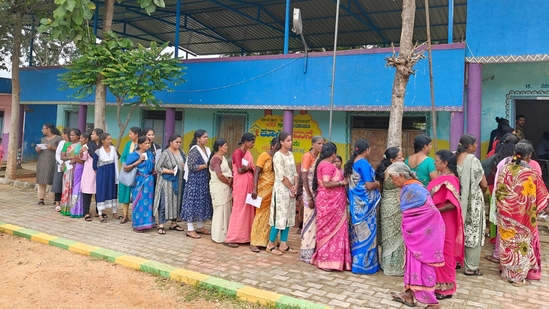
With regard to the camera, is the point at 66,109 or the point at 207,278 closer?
the point at 207,278

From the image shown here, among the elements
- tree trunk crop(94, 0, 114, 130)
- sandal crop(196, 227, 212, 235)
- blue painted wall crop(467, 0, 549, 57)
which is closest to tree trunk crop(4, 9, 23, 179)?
tree trunk crop(94, 0, 114, 130)

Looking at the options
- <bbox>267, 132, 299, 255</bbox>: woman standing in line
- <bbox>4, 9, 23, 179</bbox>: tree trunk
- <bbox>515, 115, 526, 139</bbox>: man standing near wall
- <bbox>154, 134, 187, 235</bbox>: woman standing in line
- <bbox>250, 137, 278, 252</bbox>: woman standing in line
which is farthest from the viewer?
<bbox>4, 9, 23, 179</bbox>: tree trunk

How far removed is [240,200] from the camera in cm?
527

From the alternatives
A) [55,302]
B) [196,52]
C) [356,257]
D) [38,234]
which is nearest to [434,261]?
[356,257]

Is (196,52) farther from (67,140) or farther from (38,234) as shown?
(38,234)

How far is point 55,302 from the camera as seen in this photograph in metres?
3.50

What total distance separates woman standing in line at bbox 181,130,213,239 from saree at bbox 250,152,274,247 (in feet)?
2.94

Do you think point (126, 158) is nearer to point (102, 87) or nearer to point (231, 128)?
point (102, 87)

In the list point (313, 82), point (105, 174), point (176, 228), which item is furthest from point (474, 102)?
point (105, 174)

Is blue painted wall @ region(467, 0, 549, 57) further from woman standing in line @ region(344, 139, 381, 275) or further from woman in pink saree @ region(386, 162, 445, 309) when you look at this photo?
woman in pink saree @ region(386, 162, 445, 309)

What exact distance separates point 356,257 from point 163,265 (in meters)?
2.13

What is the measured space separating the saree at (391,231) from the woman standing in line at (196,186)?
254 cm

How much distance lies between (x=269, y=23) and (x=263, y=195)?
31.9 feet

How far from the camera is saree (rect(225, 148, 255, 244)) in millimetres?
5254
